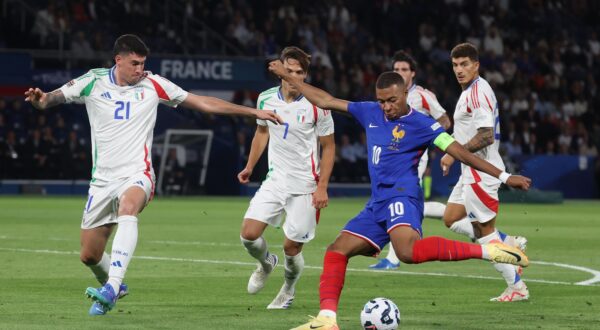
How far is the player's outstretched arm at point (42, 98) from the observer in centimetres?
1016

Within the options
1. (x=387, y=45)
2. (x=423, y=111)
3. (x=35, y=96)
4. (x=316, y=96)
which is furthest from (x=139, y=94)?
(x=387, y=45)

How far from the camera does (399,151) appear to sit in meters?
9.53

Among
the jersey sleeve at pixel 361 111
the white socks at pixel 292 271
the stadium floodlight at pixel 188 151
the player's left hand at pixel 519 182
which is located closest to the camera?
the player's left hand at pixel 519 182

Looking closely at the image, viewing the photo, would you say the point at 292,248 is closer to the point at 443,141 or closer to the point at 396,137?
the point at 396,137

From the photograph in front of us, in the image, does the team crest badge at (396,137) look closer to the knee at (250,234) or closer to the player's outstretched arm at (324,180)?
the player's outstretched arm at (324,180)

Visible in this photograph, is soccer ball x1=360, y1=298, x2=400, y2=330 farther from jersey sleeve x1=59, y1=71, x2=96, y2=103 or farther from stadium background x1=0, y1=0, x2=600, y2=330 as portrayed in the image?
jersey sleeve x1=59, y1=71, x2=96, y2=103

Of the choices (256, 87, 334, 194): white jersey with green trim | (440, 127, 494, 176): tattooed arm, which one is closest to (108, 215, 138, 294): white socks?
(256, 87, 334, 194): white jersey with green trim

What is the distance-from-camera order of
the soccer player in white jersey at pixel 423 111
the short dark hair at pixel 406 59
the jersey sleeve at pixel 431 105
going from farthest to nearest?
the jersey sleeve at pixel 431 105 → the soccer player in white jersey at pixel 423 111 → the short dark hair at pixel 406 59

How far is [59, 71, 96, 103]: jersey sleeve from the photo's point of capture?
10.6m

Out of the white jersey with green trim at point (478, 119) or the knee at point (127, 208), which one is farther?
the white jersey with green trim at point (478, 119)

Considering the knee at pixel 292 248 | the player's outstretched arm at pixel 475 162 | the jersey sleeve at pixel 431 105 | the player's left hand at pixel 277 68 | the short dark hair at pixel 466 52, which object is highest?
the short dark hair at pixel 466 52

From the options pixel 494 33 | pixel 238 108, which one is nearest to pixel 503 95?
pixel 494 33

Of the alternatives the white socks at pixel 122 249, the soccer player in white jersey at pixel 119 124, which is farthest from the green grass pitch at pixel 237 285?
the soccer player in white jersey at pixel 119 124

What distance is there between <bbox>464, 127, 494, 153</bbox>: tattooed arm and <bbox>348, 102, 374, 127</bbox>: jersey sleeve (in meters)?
2.42
